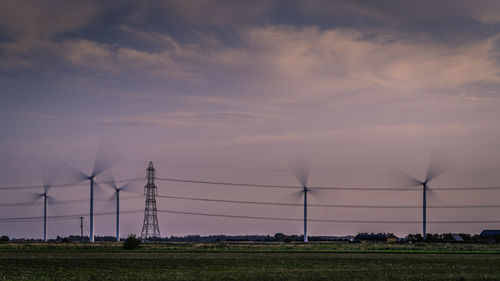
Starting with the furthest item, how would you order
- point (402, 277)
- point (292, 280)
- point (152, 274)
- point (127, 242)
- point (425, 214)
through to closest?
point (425, 214), point (127, 242), point (152, 274), point (402, 277), point (292, 280)

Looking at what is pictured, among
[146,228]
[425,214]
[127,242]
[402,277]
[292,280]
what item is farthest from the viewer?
[425,214]

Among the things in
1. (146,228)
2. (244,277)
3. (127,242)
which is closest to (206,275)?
(244,277)

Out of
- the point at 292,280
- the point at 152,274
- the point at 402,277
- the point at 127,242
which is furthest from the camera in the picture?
the point at 127,242

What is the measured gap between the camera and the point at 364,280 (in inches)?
1673

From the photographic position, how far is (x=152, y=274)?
47.8m

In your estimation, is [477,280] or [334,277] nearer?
[477,280]

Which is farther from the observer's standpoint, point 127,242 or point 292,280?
point 127,242

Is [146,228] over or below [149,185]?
below

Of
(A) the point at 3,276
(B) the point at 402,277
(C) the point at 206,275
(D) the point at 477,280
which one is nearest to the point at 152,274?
(C) the point at 206,275

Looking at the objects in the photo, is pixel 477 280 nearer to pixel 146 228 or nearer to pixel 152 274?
pixel 152 274

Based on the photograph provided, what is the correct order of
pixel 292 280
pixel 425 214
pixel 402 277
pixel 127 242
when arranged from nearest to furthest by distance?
pixel 292 280 → pixel 402 277 → pixel 127 242 → pixel 425 214

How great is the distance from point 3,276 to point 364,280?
90.4 feet

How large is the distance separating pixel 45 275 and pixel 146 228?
11521 cm

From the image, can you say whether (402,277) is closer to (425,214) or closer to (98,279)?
(98,279)
